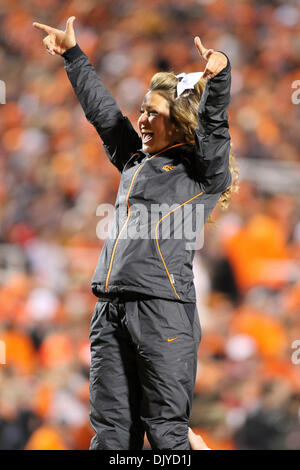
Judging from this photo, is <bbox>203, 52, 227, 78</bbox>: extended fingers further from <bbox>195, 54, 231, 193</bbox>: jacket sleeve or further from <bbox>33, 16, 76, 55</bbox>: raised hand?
<bbox>33, 16, 76, 55</bbox>: raised hand

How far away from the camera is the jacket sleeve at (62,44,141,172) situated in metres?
1.20

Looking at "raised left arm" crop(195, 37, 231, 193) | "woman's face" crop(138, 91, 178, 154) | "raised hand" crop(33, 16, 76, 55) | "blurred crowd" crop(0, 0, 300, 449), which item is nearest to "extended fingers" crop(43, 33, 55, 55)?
"raised hand" crop(33, 16, 76, 55)

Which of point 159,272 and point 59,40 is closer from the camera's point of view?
point 159,272

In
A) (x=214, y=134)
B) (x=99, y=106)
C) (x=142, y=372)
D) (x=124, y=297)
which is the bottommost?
(x=142, y=372)

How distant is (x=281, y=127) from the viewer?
253 centimetres

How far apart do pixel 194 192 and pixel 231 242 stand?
51.3 inches

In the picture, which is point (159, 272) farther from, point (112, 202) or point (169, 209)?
point (112, 202)

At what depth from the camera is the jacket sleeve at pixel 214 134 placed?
98 cm

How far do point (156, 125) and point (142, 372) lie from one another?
0.48 metres

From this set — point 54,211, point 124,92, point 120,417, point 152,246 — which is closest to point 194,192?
point 152,246

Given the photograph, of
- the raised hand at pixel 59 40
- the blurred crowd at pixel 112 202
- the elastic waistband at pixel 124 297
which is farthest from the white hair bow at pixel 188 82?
the blurred crowd at pixel 112 202

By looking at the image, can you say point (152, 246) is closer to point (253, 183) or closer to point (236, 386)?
point (236, 386)

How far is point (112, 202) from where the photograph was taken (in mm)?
2480

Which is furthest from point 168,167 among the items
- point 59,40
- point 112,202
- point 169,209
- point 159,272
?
point 112,202
